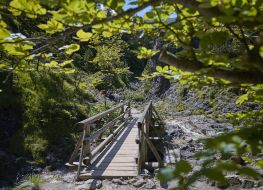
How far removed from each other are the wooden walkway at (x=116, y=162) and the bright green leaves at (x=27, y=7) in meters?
5.11

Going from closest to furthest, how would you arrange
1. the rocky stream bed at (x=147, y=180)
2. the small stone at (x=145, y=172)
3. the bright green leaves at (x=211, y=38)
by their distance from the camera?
1. the bright green leaves at (x=211, y=38)
2. the rocky stream bed at (x=147, y=180)
3. the small stone at (x=145, y=172)

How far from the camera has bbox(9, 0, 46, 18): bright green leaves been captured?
129cm

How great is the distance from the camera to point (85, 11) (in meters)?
1.29

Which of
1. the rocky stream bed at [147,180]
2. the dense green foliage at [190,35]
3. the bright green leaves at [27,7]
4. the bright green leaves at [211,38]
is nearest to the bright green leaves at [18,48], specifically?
the dense green foliage at [190,35]

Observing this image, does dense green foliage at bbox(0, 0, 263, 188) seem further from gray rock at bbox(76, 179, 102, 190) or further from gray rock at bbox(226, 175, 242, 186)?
gray rock at bbox(226, 175, 242, 186)

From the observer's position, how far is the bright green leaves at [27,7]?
129 centimetres

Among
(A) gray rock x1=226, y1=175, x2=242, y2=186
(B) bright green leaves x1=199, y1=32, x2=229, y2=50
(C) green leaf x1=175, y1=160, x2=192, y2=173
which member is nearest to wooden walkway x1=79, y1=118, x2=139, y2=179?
(A) gray rock x1=226, y1=175, x2=242, y2=186

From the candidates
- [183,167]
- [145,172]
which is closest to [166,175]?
[183,167]

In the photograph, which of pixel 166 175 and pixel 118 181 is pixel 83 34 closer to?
pixel 166 175

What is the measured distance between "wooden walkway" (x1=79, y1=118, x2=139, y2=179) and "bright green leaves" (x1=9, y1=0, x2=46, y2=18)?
16.8 feet

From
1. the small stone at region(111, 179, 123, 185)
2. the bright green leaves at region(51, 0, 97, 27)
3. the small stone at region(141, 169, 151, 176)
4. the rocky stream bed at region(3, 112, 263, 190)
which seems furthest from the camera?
the small stone at region(141, 169, 151, 176)

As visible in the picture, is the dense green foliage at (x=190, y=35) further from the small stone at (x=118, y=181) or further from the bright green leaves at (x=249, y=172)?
the small stone at (x=118, y=181)

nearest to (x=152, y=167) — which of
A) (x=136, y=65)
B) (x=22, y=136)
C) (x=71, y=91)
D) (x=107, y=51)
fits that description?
(x=22, y=136)

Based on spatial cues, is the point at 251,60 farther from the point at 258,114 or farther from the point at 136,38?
the point at 258,114
